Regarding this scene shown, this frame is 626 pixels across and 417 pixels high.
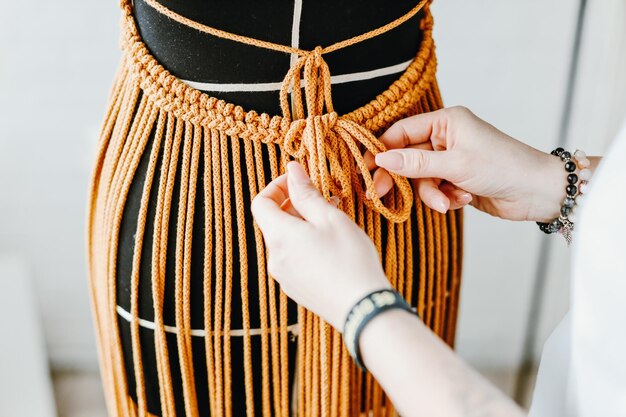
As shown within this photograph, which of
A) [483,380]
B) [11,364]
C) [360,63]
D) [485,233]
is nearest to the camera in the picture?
[483,380]

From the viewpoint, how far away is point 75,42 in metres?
1.25

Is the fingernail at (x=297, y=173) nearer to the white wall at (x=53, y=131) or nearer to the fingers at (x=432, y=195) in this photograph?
the fingers at (x=432, y=195)

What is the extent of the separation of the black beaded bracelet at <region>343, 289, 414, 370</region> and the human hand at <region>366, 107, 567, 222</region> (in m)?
0.20

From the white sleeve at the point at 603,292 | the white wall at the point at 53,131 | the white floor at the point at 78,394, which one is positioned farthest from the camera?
the white floor at the point at 78,394

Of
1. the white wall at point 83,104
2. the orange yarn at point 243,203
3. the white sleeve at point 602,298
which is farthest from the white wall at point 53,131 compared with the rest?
the white sleeve at point 602,298

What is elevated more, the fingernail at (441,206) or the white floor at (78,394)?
the fingernail at (441,206)

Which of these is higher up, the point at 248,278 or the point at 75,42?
the point at 75,42

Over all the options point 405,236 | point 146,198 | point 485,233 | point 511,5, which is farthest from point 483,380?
point 485,233

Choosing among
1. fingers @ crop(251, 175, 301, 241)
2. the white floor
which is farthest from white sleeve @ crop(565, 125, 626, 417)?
the white floor

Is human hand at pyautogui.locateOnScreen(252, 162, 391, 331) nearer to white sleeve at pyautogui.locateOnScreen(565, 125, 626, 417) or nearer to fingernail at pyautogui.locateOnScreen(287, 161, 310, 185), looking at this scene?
fingernail at pyautogui.locateOnScreen(287, 161, 310, 185)

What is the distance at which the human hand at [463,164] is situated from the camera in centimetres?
75

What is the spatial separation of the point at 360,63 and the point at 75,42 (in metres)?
0.74

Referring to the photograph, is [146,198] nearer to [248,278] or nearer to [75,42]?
[248,278]

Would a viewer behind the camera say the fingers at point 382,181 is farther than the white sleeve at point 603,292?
Yes
